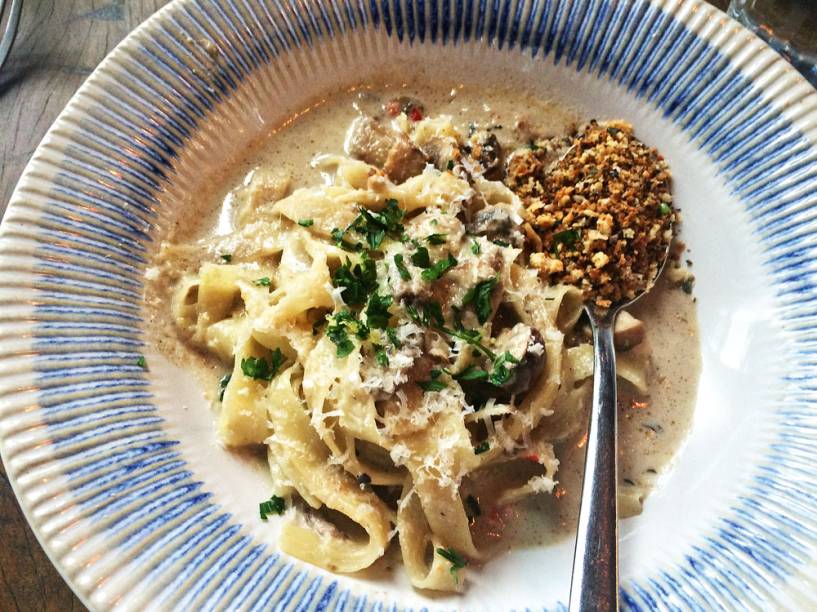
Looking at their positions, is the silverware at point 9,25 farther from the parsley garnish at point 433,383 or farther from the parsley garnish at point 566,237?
the parsley garnish at point 566,237

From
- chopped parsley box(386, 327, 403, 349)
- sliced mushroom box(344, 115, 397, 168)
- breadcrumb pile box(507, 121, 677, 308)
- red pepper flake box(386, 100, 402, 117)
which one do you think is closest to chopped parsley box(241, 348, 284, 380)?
chopped parsley box(386, 327, 403, 349)

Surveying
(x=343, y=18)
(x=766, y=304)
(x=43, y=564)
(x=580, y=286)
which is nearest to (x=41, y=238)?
(x=43, y=564)

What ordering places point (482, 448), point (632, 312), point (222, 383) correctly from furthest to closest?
point (632, 312), point (222, 383), point (482, 448)

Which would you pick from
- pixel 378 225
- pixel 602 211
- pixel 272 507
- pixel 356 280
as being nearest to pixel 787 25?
pixel 602 211

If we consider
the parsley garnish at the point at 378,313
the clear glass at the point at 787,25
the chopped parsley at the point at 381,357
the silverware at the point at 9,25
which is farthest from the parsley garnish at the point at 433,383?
the silverware at the point at 9,25

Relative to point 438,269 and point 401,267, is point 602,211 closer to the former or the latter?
point 438,269

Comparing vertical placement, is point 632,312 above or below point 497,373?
above
